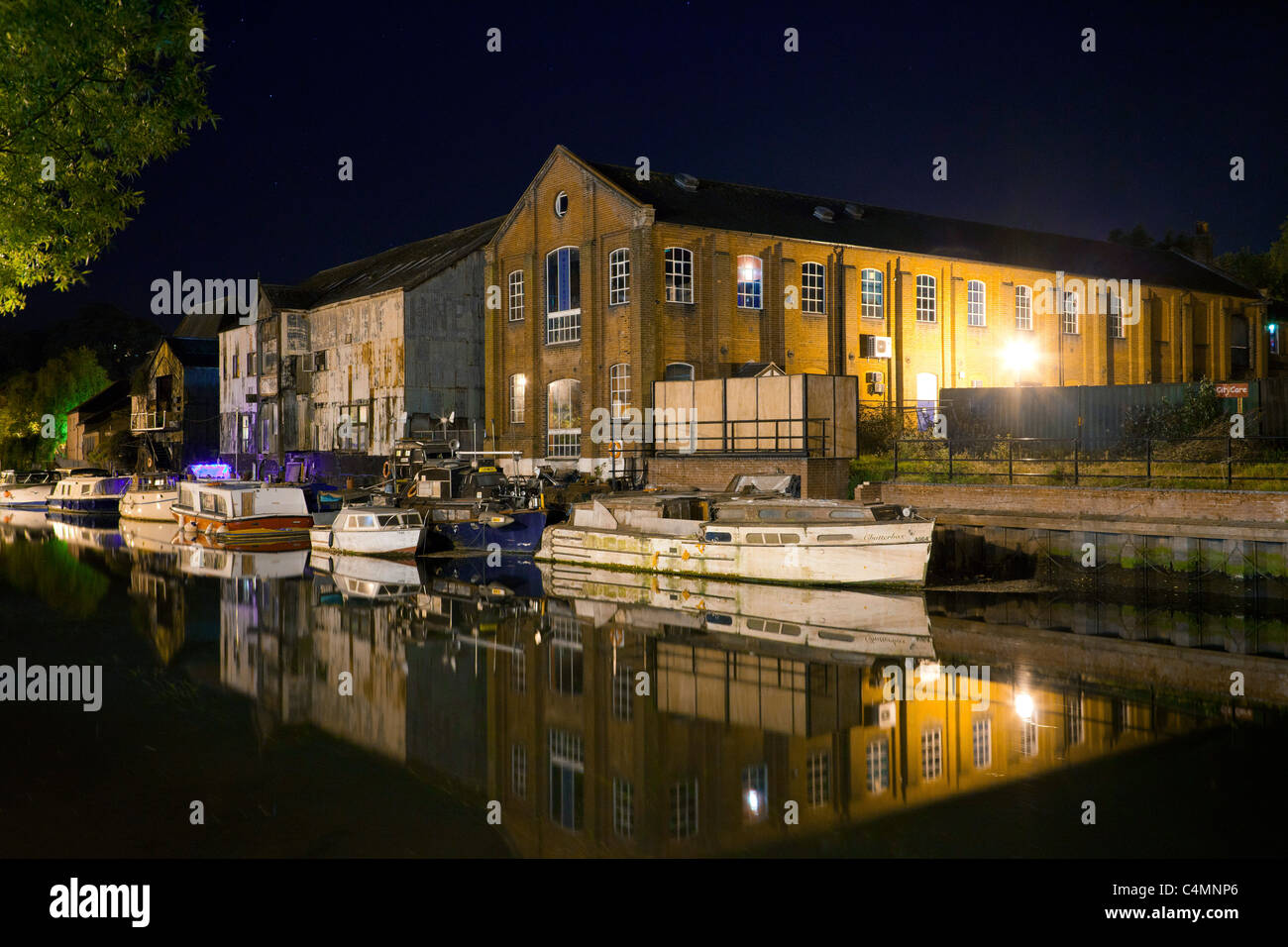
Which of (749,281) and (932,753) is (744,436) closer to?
(749,281)

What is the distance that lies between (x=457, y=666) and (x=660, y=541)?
33.1 feet

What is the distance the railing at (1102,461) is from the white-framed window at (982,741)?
468 inches

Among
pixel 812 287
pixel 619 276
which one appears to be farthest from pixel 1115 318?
pixel 619 276

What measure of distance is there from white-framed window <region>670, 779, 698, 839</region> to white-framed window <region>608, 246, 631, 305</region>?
96.2 ft

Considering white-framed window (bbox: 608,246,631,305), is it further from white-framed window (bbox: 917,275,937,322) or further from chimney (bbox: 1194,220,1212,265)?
chimney (bbox: 1194,220,1212,265)

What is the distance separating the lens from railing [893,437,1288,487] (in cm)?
2314

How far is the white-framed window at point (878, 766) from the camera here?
32.9 ft

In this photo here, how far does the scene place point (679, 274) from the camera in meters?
37.9

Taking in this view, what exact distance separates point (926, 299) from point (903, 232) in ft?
11.1

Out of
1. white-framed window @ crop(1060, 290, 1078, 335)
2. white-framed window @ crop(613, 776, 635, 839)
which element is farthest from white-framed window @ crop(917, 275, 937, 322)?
white-framed window @ crop(613, 776, 635, 839)

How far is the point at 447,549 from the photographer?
107 feet
